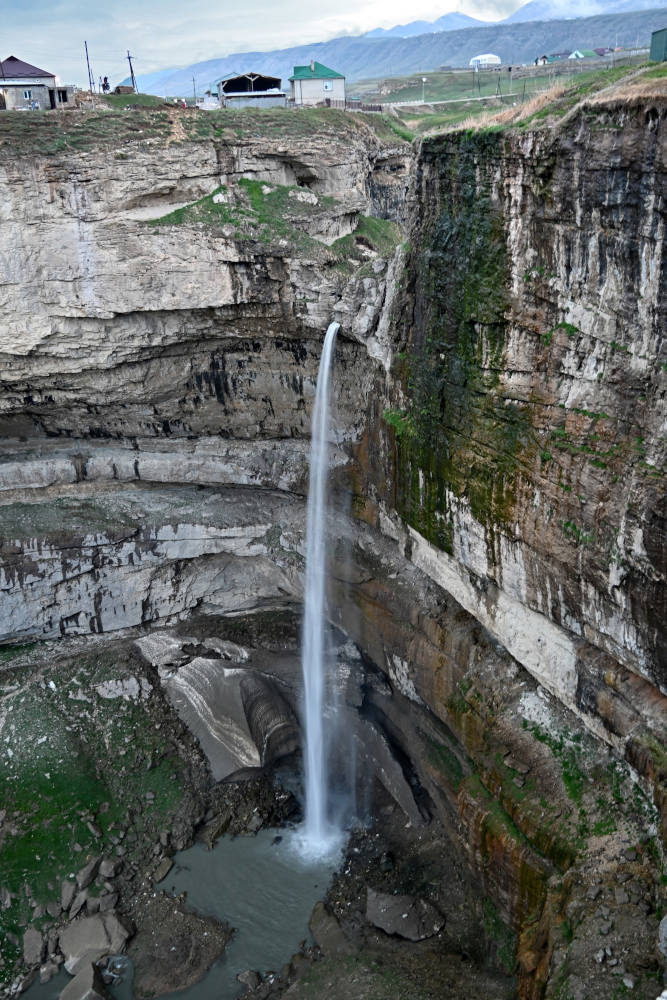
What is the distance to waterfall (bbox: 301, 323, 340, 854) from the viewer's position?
2367cm

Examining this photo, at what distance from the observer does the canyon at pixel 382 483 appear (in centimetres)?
1412

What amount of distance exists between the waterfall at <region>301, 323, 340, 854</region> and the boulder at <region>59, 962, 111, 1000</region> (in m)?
6.80

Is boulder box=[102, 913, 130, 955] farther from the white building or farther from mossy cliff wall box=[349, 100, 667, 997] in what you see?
the white building

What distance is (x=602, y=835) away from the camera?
1489cm

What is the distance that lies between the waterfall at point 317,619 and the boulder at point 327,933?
327 cm

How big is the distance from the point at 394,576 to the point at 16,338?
15711mm

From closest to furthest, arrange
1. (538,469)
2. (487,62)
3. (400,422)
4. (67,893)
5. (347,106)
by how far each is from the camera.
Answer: (538,469)
(67,893)
(400,422)
(347,106)
(487,62)

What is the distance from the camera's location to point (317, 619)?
26.4m

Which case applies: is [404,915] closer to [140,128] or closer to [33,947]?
[33,947]

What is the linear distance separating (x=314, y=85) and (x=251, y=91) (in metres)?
3.92

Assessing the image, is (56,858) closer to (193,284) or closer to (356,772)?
(356,772)

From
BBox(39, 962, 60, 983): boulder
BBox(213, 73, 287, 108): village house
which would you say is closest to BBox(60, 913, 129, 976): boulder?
BBox(39, 962, 60, 983): boulder

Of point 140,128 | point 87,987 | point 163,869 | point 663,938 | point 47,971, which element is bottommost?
point 47,971

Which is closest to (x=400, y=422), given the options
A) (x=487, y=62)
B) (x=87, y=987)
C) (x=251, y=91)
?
(x=87, y=987)
